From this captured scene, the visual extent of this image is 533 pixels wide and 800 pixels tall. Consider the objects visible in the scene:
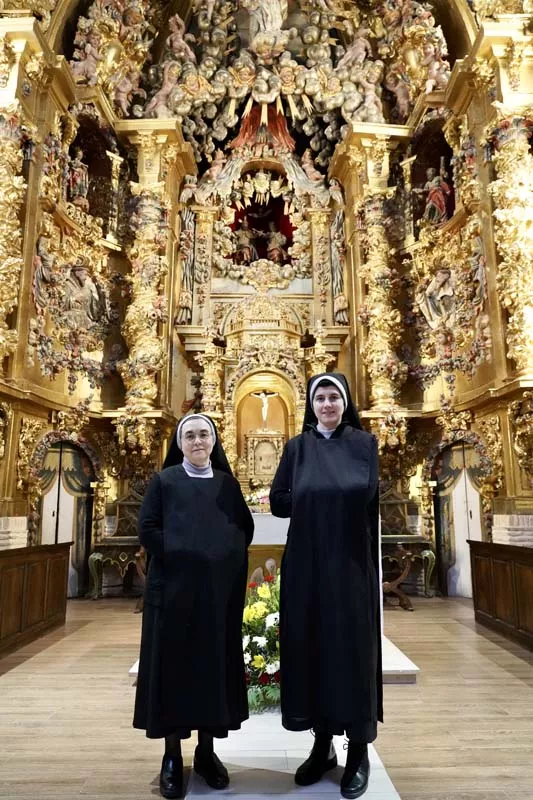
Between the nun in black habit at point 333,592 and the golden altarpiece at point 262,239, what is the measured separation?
6017 mm

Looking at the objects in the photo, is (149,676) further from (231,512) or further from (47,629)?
(47,629)

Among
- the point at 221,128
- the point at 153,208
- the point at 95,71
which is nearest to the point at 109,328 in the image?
the point at 153,208

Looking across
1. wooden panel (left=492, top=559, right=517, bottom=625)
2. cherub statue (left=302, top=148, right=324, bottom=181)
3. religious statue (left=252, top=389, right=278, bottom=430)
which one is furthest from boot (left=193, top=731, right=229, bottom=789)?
cherub statue (left=302, top=148, right=324, bottom=181)

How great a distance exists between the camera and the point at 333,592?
295 centimetres

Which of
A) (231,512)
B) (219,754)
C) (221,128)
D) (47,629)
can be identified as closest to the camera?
(231,512)

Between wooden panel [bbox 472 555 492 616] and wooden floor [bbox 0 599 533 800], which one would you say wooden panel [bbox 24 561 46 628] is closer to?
wooden floor [bbox 0 599 533 800]

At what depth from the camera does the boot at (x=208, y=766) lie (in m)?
3.18

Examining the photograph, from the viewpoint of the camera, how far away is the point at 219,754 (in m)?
3.75

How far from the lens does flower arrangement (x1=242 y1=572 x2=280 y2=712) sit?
4.61 meters

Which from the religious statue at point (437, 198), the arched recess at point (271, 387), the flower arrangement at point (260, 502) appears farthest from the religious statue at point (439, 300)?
the flower arrangement at point (260, 502)

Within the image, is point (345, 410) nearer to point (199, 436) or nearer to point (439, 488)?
point (199, 436)

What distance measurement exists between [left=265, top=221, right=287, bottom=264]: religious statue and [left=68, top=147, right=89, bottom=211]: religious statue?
4.94m

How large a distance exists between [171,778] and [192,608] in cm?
100

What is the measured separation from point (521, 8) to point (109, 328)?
32.2ft
